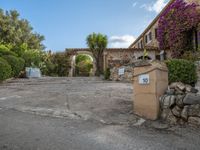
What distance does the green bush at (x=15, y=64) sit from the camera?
13.4 m

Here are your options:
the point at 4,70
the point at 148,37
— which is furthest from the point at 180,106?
the point at 148,37

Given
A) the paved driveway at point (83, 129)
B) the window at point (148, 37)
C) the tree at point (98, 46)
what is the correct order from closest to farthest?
the paved driveway at point (83, 129)
the tree at point (98, 46)
the window at point (148, 37)

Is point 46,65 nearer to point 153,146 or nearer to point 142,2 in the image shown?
point 142,2

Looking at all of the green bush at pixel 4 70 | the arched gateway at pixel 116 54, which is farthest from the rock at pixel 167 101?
the arched gateway at pixel 116 54

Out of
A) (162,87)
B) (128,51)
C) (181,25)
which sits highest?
(181,25)

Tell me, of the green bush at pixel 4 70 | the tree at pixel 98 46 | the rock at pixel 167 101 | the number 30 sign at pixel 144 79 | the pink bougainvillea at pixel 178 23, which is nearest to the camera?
the rock at pixel 167 101

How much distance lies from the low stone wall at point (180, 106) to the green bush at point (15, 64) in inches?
426

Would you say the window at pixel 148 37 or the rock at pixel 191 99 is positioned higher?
the window at pixel 148 37

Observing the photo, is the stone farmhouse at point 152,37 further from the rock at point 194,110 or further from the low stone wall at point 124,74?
the rock at point 194,110

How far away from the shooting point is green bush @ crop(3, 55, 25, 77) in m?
13.4

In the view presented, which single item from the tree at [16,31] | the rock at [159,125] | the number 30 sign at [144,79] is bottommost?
the rock at [159,125]

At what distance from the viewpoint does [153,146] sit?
353 centimetres

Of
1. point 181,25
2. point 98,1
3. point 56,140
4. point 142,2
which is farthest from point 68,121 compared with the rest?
point 181,25

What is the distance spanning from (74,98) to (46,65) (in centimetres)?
1212
